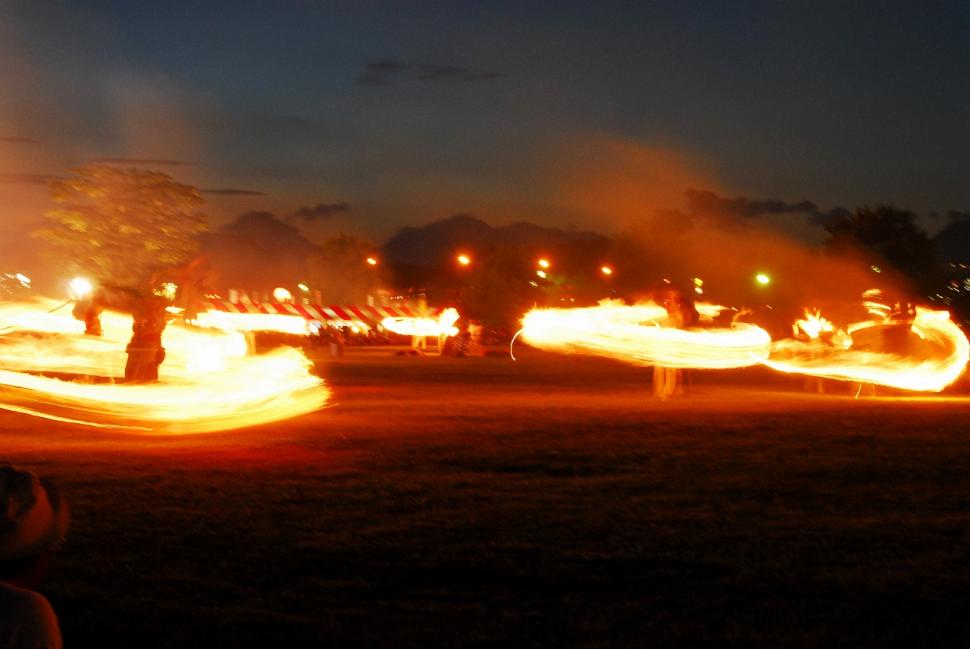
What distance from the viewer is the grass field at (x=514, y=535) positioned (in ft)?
21.9

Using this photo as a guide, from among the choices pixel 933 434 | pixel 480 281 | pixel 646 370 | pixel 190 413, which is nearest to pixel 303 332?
pixel 480 281

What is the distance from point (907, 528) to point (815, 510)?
98cm

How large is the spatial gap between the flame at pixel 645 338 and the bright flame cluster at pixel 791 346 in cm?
2

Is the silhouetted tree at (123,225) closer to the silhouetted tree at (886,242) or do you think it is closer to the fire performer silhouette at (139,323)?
the fire performer silhouette at (139,323)

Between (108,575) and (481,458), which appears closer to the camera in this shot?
(108,575)

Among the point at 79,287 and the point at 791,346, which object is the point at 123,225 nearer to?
the point at 79,287

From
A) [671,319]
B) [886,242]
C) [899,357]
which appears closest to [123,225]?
[671,319]

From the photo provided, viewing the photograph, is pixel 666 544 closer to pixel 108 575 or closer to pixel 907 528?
pixel 907 528

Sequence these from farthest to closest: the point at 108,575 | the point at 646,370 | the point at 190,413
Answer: the point at 646,370, the point at 190,413, the point at 108,575

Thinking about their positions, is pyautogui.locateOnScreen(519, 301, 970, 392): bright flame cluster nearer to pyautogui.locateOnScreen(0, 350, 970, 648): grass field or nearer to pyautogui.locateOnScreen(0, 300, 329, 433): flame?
pyautogui.locateOnScreen(0, 300, 329, 433): flame

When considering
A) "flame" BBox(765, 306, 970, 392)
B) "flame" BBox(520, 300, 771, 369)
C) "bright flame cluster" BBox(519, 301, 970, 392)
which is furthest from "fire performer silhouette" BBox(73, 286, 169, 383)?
"flame" BBox(765, 306, 970, 392)

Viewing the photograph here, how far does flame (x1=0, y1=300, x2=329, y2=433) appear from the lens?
19.1 m

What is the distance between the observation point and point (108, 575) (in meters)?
7.76

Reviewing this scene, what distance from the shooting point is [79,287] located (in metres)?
22.8
